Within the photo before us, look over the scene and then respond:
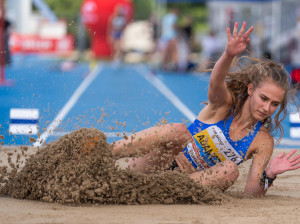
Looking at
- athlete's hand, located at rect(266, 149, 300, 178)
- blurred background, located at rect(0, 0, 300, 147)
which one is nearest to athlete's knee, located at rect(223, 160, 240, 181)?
athlete's hand, located at rect(266, 149, 300, 178)

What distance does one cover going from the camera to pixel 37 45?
1011 inches

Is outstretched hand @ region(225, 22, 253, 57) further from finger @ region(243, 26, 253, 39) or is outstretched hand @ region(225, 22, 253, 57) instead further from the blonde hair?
the blonde hair

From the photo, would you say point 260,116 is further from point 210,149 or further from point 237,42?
point 237,42

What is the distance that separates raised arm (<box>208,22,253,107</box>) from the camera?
13.5ft

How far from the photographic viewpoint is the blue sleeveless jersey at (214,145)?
15.1 feet

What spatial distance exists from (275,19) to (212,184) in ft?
76.1

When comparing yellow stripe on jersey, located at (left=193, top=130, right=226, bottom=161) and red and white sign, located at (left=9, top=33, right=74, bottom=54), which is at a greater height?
yellow stripe on jersey, located at (left=193, top=130, right=226, bottom=161)

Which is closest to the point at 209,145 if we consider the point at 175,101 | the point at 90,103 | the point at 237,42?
the point at 237,42

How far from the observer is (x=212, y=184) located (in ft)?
14.6

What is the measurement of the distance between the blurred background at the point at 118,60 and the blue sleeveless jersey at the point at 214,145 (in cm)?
37

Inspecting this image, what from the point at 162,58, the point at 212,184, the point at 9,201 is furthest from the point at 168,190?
the point at 162,58

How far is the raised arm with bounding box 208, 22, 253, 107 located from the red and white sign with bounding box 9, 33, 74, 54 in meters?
21.7

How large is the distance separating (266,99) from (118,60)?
2221 cm

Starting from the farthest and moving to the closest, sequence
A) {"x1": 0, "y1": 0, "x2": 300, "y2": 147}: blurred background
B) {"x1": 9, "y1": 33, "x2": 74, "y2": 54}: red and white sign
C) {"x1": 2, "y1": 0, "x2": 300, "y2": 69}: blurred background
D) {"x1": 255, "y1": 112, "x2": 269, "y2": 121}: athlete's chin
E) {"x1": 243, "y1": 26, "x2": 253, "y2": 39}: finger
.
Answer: {"x1": 9, "y1": 33, "x2": 74, "y2": 54}: red and white sign → {"x1": 2, "y1": 0, "x2": 300, "y2": 69}: blurred background → {"x1": 0, "y1": 0, "x2": 300, "y2": 147}: blurred background → {"x1": 255, "y1": 112, "x2": 269, "y2": 121}: athlete's chin → {"x1": 243, "y1": 26, "x2": 253, "y2": 39}: finger
